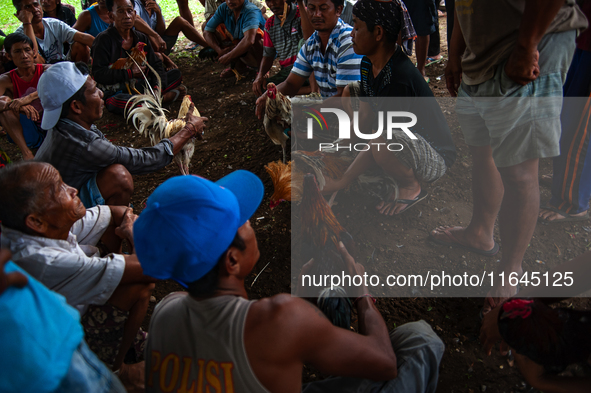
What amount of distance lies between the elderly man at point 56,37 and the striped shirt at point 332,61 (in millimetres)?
3721

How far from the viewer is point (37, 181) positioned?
1.84 m

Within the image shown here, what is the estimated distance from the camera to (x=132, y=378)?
83.5 inches

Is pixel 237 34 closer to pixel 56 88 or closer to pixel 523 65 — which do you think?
pixel 56 88

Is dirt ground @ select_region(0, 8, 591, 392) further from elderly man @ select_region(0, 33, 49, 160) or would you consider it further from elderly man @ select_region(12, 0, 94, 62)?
elderly man @ select_region(12, 0, 94, 62)

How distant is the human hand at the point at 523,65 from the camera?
6.15ft

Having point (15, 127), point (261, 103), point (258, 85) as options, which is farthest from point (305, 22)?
point (15, 127)

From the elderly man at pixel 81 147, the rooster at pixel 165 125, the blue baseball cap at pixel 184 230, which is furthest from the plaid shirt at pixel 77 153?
the blue baseball cap at pixel 184 230

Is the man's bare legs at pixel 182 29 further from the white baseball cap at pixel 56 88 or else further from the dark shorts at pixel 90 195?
the dark shorts at pixel 90 195

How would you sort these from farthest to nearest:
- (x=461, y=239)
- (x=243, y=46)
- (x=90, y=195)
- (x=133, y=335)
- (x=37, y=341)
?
1. (x=243, y=46)
2. (x=461, y=239)
3. (x=90, y=195)
4. (x=133, y=335)
5. (x=37, y=341)

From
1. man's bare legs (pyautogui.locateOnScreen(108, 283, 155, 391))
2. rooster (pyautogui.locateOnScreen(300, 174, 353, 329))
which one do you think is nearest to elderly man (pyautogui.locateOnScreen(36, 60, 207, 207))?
man's bare legs (pyautogui.locateOnScreen(108, 283, 155, 391))

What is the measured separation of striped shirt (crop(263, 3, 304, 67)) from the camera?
4688 mm

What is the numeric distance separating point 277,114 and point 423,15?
231 cm

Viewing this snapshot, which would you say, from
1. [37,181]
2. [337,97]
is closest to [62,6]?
[337,97]

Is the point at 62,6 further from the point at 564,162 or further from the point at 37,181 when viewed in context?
the point at 564,162
